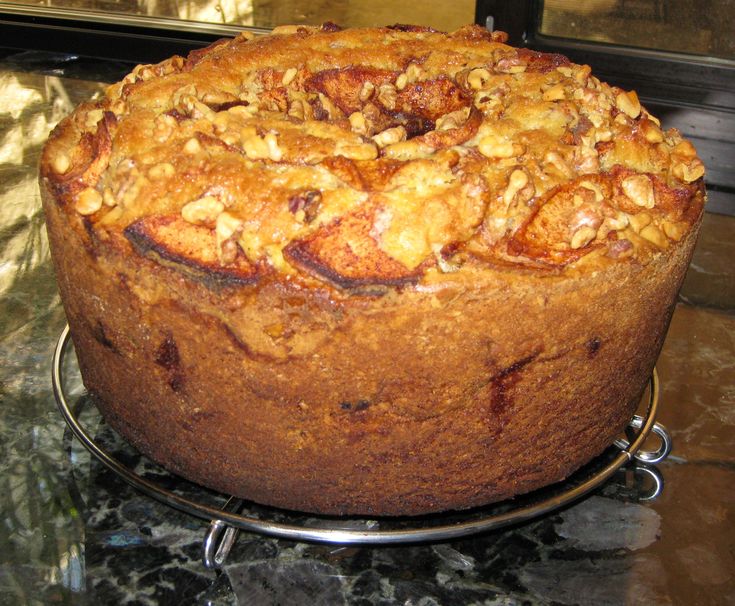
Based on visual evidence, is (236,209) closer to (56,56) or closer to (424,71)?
(424,71)

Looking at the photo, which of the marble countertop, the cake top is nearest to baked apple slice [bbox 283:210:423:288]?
the cake top

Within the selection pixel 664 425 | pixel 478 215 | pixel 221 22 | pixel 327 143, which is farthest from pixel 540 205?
pixel 221 22

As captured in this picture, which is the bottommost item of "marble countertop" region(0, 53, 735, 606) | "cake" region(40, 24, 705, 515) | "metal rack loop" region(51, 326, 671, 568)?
"marble countertop" region(0, 53, 735, 606)

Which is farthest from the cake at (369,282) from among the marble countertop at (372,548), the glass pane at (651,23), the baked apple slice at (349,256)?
the glass pane at (651,23)

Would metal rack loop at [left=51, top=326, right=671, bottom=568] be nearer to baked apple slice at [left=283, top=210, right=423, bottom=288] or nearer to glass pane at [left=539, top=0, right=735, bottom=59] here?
baked apple slice at [left=283, top=210, right=423, bottom=288]

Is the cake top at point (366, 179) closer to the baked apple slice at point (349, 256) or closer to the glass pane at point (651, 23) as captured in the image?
the baked apple slice at point (349, 256)

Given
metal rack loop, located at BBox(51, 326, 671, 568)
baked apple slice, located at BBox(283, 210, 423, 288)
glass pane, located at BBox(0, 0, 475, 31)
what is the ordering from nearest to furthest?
baked apple slice, located at BBox(283, 210, 423, 288)
metal rack loop, located at BBox(51, 326, 671, 568)
glass pane, located at BBox(0, 0, 475, 31)
